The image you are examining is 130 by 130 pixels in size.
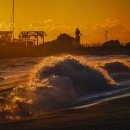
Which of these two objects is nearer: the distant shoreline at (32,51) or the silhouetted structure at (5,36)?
the distant shoreline at (32,51)

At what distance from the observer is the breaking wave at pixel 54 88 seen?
38.9ft

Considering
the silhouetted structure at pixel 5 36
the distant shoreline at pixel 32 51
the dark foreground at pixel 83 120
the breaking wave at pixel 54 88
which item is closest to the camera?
the dark foreground at pixel 83 120

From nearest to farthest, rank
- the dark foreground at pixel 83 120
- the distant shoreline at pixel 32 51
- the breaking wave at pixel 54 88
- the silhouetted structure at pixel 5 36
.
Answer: the dark foreground at pixel 83 120
the breaking wave at pixel 54 88
the distant shoreline at pixel 32 51
the silhouetted structure at pixel 5 36

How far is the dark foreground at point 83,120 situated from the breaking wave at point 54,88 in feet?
2.52

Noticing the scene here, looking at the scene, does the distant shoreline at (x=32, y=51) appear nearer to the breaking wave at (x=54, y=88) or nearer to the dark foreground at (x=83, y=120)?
the breaking wave at (x=54, y=88)

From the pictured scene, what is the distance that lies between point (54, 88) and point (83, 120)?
447 centimetres

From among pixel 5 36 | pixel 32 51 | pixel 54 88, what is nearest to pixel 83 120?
pixel 54 88

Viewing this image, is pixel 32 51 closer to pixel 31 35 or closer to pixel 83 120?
pixel 31 35

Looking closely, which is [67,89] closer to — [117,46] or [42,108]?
[42,108]

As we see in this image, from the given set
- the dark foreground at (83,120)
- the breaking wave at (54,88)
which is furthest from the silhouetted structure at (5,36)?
the dark foreground at (83,120)

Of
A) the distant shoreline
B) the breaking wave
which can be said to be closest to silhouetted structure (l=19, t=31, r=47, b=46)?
the distant shoreline

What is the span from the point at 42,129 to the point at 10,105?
3.09 metres

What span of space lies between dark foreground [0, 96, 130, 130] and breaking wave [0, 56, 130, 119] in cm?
77

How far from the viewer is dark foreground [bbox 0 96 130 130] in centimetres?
933
